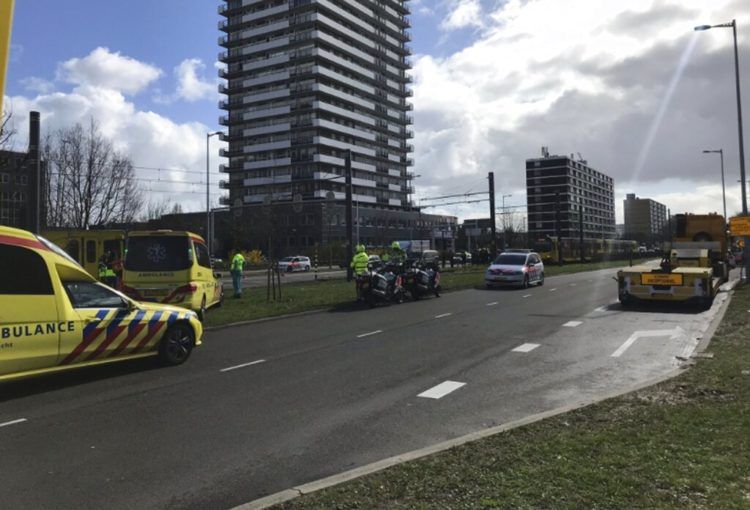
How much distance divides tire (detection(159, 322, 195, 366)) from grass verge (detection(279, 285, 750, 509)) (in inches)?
232

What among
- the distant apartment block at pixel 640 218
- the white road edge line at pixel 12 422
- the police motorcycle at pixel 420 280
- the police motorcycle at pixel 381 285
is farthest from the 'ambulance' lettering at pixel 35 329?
the distant apartment block at pixel 640 218

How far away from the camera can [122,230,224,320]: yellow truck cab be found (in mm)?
14023

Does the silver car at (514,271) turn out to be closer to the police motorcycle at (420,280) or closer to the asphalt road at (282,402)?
the police motorcycle at (420,280)

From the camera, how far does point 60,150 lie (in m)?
35.1

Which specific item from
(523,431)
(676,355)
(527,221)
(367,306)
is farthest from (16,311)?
(527,221)

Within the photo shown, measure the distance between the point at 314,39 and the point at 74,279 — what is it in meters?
104

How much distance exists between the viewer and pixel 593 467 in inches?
168

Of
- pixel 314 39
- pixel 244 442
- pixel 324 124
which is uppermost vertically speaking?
pixel 314 39

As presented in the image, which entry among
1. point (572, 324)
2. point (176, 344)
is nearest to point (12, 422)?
point (176, 344)

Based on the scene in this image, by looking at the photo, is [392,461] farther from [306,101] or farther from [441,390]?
[306,101]

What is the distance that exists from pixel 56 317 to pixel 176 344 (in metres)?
2.07

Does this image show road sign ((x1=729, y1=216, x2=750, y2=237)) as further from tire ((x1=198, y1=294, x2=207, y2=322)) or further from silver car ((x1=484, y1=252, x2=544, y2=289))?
tire ((x1=198, y1=294, x2=207, y2=322))

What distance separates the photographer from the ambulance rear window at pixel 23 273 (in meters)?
7.25

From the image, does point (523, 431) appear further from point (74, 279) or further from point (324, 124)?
point (324, 124)
